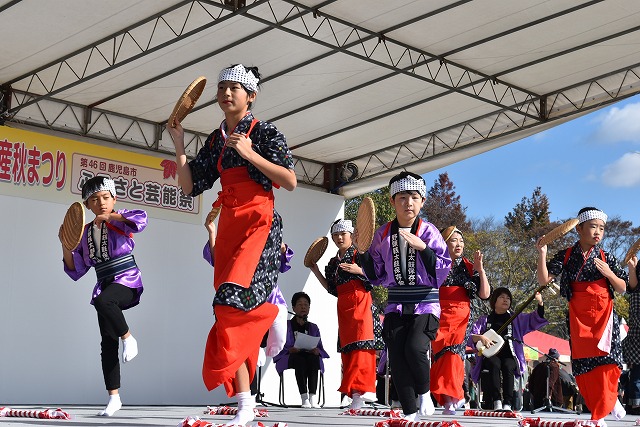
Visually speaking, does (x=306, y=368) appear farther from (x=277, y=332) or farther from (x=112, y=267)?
(x=277, y=332)

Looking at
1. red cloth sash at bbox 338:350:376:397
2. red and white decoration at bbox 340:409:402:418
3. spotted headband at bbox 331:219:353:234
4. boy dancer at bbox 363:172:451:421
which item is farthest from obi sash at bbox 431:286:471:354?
boy dancer at bbox 363:172:451:421

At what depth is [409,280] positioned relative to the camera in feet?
17.0

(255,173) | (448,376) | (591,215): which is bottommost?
(448,376)

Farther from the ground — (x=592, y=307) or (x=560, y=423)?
(x=592, y=307)

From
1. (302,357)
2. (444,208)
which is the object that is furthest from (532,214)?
(302,357)

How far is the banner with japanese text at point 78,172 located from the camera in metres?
10.2

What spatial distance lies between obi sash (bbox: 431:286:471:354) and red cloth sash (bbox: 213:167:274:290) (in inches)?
165

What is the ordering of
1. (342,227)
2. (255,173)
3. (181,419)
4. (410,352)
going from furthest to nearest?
(342,227)
(181,419)
(410,352)
(255,173)

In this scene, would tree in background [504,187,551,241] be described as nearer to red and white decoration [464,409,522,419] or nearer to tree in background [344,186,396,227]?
tree in background [344,186,396,227]

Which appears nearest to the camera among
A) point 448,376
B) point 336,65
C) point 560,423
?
point 560,423

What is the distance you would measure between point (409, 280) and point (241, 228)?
1.39 metres

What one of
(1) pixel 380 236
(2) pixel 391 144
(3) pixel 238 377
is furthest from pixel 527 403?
(3) pixel 238 377

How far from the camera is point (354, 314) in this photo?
877 cm

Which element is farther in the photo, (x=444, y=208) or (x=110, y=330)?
(x=444, y=208)
